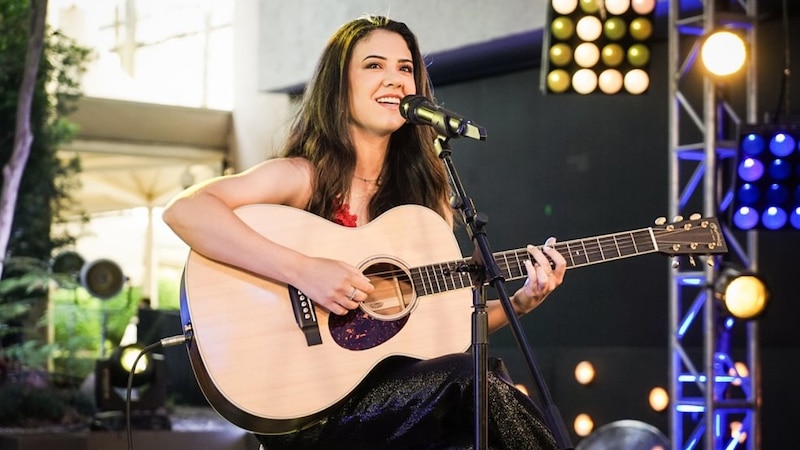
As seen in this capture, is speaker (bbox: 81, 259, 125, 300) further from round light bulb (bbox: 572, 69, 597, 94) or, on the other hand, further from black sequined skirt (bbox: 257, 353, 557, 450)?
black sequined skirt (bbox: 257, 353, 557, 450)

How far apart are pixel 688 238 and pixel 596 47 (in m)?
3.18

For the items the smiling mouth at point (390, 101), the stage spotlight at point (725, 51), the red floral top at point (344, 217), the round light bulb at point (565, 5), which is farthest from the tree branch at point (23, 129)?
the smiling mouth at point (390, 101)

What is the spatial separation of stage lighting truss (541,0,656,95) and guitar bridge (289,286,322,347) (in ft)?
11.1

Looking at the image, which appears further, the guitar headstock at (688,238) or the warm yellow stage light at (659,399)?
the warm yellow stage light at (659,399)

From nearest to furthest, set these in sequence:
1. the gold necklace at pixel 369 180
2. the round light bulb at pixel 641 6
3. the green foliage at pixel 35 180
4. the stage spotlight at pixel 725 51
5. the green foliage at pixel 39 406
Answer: the gold necklace at pixel 369 180 → the stage spotlight at pixel 725 51 → the round light bulb at pixel 641 6 → the green foliage at pixel 39 406 → the green foliage at pixel 35 180

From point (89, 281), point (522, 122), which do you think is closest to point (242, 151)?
point (89, 281)

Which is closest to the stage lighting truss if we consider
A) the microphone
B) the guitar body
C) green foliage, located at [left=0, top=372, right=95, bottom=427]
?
the guitar body

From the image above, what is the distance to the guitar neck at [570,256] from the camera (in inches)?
120

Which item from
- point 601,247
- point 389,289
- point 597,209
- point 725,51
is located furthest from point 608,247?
point 597,209

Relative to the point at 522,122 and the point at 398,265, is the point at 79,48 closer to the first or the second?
the point at 522,122

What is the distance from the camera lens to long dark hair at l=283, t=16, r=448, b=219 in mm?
3367

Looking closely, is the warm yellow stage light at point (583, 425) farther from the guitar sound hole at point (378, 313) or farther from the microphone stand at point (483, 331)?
the microphone stand at point (483, 331)

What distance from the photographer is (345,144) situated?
3393 mm

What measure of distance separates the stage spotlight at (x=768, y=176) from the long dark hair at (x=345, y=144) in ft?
8.01
